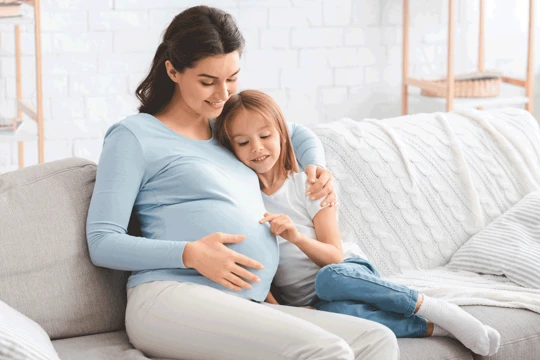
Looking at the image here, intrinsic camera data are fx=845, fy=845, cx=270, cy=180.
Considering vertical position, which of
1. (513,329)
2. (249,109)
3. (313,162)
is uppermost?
(249,109)

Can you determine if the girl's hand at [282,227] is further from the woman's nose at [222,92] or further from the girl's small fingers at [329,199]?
the woman's nose at [222,92]

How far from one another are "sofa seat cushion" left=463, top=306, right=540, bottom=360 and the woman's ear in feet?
2.87

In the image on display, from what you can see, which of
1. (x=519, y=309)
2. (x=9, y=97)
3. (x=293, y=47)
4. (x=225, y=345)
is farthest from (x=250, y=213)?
(x=293, y=47)

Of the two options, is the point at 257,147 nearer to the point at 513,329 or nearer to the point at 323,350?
the point at 323,350

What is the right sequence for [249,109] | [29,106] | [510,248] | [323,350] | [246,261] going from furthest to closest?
[29,106] < [510,248] < [249,109] < [246,261] < [323,350]

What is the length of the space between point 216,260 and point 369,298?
361 mm

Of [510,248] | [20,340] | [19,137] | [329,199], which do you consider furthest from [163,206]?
[19,137]

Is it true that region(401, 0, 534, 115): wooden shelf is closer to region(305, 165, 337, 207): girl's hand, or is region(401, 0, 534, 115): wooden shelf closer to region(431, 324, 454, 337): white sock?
region(305, 165, 337, 207): girl's hand

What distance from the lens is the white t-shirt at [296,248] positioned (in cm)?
199

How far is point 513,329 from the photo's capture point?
1.96 meters

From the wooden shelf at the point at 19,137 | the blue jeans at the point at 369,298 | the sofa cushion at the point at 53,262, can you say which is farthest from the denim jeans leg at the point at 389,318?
the wooden shelf at the point at 19,137

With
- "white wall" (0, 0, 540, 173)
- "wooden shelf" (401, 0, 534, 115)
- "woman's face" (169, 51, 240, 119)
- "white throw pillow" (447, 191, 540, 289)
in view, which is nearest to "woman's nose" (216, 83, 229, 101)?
"woman's face" (169, 51, 240, 119)

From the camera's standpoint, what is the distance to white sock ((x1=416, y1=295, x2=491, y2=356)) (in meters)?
1.83

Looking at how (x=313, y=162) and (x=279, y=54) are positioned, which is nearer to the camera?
(x=313, y=162)
